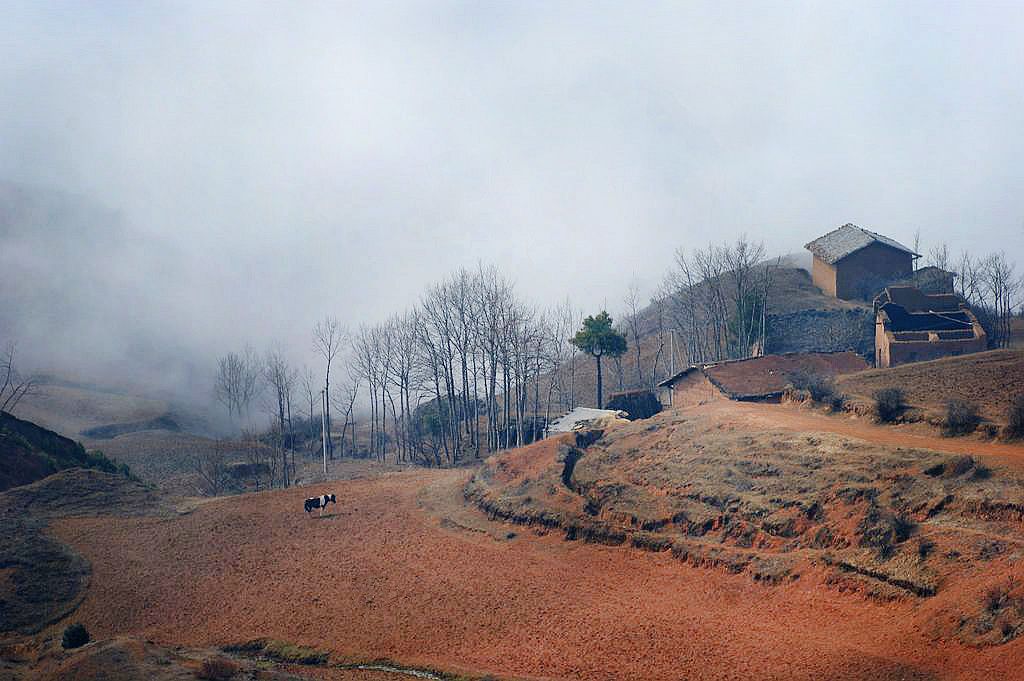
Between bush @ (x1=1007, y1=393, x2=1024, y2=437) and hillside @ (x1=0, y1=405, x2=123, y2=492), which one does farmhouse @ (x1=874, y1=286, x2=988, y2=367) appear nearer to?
bush @ (x1=1007, y1=393, x2=1024, y2=437)

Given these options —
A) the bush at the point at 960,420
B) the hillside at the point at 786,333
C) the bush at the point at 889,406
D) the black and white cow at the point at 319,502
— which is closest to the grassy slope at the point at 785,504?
the bush at the point at 960,420

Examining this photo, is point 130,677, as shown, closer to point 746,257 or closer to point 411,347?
point 411,347

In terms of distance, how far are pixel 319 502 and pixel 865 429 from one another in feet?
70.8

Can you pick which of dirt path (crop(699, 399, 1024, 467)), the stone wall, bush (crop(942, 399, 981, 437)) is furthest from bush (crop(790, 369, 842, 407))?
the stone wall

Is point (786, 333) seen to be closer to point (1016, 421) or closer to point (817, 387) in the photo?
point (817, 387)

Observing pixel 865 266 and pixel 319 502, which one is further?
pixel 865 266

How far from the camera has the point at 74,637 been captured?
68.2 ft

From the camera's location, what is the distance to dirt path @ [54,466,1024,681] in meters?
16.9

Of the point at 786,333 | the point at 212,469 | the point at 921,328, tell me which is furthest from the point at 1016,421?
the point at 212,469

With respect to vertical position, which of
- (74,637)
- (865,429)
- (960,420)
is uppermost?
(960,420)

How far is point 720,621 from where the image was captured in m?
19.3

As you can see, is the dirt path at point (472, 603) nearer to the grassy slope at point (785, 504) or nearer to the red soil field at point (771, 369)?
the grassy slope at point (785, 504)

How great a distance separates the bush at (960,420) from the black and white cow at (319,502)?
23.5m

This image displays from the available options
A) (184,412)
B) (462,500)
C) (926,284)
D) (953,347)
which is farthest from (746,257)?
(184,412)
